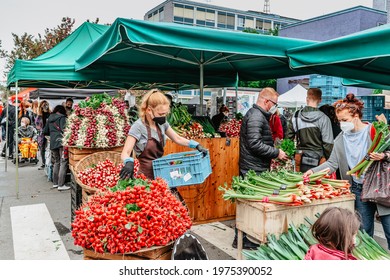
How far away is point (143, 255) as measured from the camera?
233 centimetres

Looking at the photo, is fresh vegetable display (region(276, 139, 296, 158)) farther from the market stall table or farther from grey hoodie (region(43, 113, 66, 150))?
grey hoodie (region(43, 113, 66, 150))

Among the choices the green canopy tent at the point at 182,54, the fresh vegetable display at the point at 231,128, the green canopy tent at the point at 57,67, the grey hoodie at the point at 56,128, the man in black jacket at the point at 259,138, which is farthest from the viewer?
the grey hoodie at the point at 56,128

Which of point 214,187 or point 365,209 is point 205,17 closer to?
point 214,187

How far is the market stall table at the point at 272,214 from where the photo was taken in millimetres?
3209

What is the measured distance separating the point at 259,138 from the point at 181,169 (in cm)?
103

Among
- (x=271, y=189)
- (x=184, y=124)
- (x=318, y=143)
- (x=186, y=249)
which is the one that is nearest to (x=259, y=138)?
(x=271, y=189)

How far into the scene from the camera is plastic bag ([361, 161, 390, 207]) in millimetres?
3402

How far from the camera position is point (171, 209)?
8.33ft

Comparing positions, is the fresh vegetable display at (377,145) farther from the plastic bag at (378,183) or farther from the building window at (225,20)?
the building window at (225,20)

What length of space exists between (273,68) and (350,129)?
12.0 ft

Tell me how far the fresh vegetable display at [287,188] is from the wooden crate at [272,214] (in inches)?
2.4

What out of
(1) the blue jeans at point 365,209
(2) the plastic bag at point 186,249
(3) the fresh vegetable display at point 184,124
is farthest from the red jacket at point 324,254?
(3) the fresh vegetable display at point 184,124

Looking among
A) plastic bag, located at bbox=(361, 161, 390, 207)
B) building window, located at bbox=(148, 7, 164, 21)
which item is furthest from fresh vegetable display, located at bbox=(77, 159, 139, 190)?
plastic bag, located at bbox=(361, 161, 390, 207)

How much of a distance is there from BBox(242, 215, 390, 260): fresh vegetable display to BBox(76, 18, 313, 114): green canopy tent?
226 cm
